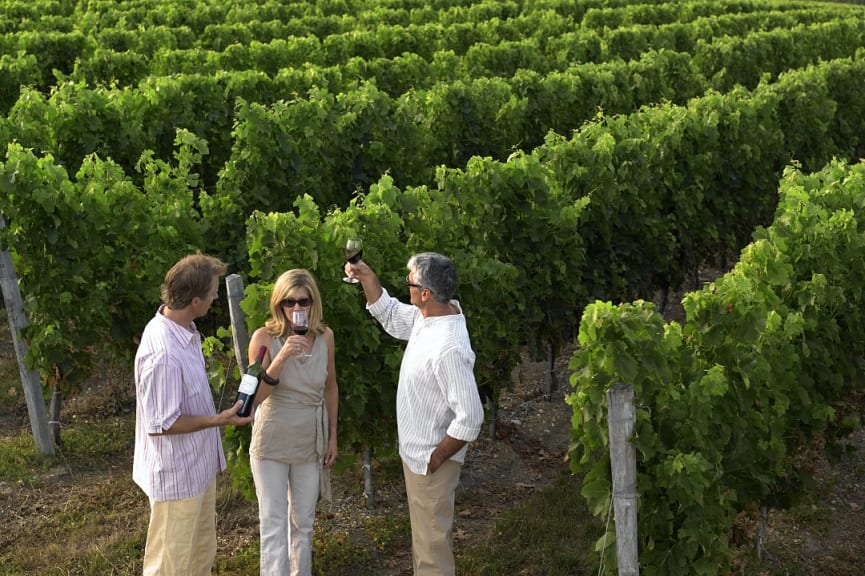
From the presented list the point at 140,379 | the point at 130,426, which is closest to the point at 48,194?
the point at 130,426

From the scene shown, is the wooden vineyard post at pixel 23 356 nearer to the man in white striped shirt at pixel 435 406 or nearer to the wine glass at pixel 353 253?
the wine glass at pixel 353 253

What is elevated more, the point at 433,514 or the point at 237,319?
the point at 237,319

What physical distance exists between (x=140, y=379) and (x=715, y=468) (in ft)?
8.87

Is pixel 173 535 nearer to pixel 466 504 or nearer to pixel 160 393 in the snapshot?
pixel 160 393

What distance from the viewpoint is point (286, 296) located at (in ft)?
15.8

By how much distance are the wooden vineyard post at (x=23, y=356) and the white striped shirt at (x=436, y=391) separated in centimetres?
370

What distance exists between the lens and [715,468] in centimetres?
507

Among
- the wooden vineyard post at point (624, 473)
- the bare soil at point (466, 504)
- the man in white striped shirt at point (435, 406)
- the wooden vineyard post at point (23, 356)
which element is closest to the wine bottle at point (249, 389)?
the man in white striped shirt at point (435, 406)

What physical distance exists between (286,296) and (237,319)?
2.99ft

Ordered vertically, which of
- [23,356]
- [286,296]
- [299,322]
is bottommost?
[23,356]

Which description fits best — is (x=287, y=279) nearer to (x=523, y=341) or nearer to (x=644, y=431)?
(x=644, y=431)

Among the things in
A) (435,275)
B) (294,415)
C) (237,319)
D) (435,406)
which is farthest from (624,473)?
(237,319)

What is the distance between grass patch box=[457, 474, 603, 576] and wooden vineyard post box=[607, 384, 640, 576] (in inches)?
48.7

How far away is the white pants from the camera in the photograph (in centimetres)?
501
